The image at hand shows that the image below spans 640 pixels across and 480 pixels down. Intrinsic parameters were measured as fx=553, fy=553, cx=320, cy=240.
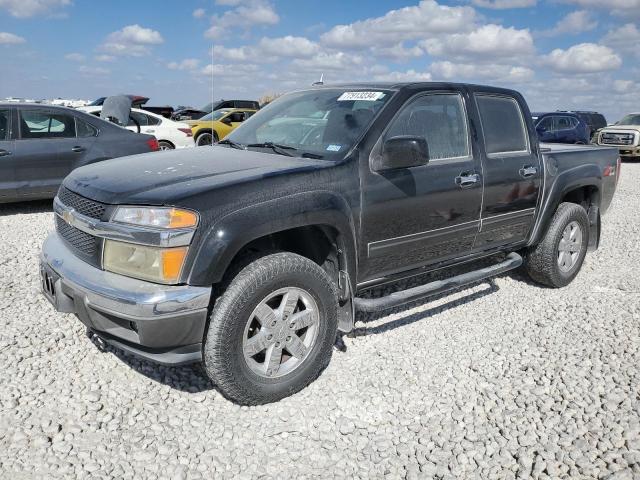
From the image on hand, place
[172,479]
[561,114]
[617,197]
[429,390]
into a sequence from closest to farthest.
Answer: [172,479], [429,390], [617,197], [561,114]

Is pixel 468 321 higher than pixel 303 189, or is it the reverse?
pixel 303 189

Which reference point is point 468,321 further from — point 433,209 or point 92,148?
point 92,148

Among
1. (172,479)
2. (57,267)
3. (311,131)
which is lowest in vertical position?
(172,479)

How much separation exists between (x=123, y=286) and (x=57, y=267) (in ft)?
2.01

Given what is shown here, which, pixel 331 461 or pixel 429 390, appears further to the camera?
pixel 429 390

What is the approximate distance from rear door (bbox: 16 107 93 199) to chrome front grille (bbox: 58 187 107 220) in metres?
4.50

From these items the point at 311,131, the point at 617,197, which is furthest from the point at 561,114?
the point at 311,131

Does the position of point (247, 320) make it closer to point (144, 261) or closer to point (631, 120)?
point (144, 261)

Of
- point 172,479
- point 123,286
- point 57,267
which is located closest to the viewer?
point 172,479

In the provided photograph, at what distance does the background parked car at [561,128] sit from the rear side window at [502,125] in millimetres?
13327

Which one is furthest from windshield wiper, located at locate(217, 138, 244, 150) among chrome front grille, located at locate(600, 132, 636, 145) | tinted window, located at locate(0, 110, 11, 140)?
chrome front grille, located at locate(600, 132, 636, 145)

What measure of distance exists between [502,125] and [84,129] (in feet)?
19.0

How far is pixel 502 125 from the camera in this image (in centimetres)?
447

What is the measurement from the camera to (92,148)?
Answer: 302 inches
